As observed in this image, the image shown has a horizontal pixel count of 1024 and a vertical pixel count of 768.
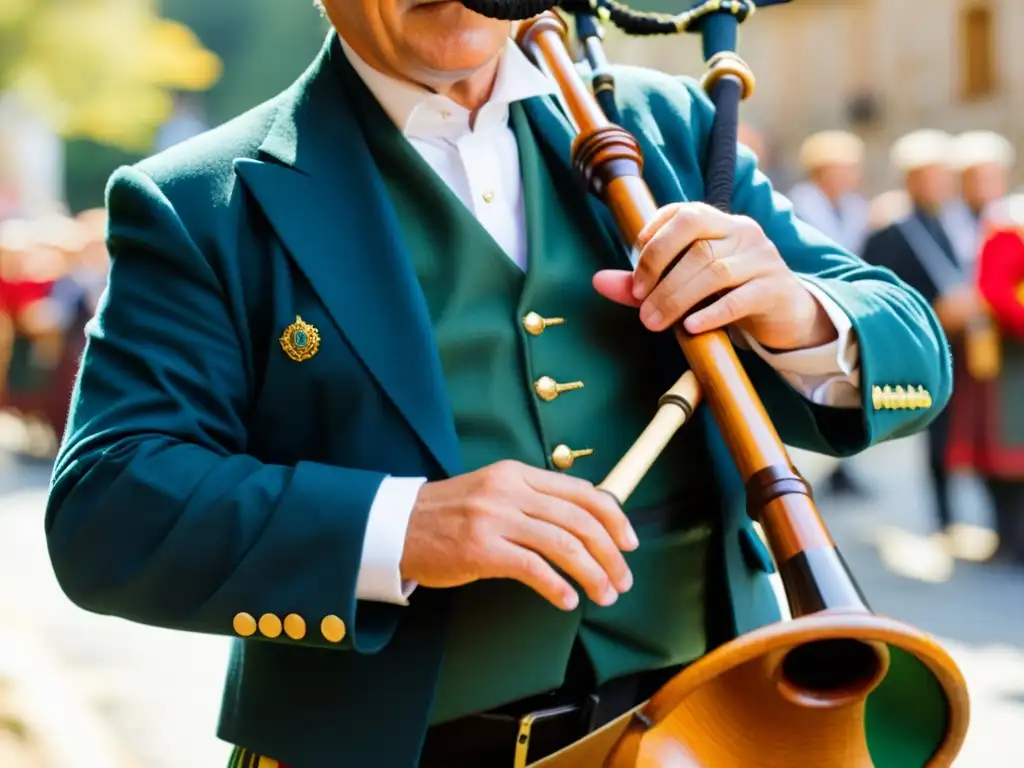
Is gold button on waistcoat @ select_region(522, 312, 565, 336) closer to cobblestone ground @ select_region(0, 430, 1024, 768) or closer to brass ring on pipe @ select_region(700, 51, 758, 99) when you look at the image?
brass ring on pipe @ select_region(700, 51, 758, 99)

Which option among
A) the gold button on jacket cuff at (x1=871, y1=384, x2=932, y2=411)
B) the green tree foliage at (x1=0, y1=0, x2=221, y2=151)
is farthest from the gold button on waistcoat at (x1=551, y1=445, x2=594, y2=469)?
the green tree foliage at (x1=0, y1=0, x2=221, y2=151)

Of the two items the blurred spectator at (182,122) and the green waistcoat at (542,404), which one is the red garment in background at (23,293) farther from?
the blurred spectator at (182,122)

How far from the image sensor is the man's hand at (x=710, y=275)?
149cm

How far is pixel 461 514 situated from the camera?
1.39 meters

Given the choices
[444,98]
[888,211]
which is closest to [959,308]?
[888,211]

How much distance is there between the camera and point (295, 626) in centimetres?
146

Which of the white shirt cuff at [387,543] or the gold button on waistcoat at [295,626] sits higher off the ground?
the white shirt cuff at [387,543]

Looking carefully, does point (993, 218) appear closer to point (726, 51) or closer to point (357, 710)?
point (726, 51)

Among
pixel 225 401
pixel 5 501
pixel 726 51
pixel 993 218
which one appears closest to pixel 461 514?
pixel 225 401

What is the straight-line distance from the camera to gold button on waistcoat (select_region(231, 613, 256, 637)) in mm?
1463

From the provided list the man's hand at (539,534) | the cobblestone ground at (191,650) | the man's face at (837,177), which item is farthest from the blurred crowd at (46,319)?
the man's hand at (539,534)

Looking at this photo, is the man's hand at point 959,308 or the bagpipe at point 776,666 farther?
the man's hand at point 959,308

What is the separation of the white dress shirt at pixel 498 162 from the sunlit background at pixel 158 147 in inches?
36.0

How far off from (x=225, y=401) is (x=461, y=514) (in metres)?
0.33
